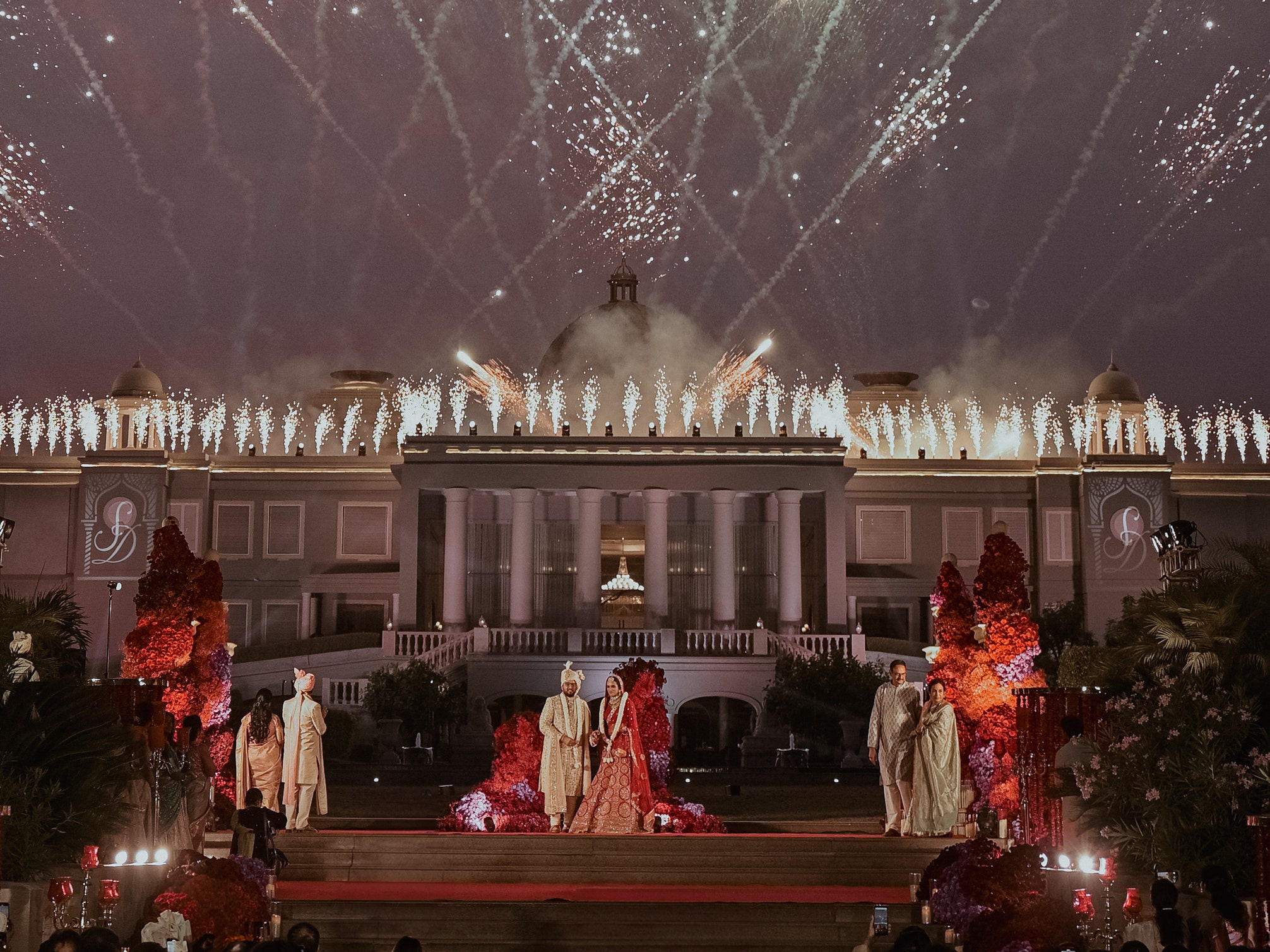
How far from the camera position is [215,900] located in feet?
41.0

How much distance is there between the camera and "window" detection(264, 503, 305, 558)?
46438mm

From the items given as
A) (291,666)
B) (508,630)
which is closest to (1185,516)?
(508,630)

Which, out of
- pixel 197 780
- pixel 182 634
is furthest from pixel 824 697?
pixel 197 780

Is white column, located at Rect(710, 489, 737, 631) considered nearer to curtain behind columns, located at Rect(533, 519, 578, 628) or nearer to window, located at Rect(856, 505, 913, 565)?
curtain behind columns, located at Rect(533, 519, 578, 628)

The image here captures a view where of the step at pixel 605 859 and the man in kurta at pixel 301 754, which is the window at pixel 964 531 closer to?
the step at pixel 605 859

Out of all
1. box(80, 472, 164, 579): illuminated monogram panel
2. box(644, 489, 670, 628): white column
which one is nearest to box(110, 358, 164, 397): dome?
box(80, 472, 164, 579): illuminated monogram panel

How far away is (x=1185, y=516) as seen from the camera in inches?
1805

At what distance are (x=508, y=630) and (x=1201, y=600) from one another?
930 inches

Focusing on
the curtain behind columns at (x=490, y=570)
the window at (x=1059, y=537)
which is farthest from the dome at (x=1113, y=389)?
the curtain behind columns at (x=490, y=570)

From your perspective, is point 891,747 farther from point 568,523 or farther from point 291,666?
point 568,523

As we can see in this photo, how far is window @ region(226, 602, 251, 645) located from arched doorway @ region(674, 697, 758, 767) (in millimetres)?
13733

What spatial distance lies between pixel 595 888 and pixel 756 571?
28166mm

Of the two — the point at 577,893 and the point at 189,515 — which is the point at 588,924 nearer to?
the point at 577,893

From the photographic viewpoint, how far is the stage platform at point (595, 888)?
13.9 meters
